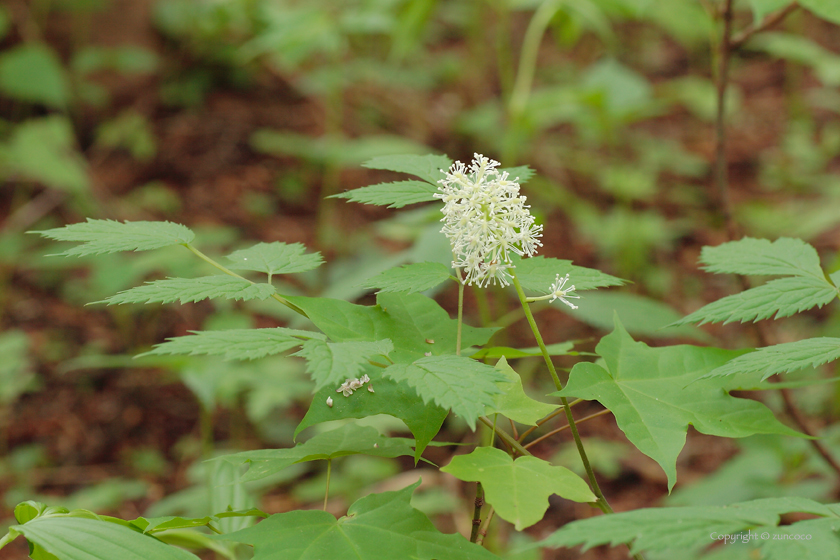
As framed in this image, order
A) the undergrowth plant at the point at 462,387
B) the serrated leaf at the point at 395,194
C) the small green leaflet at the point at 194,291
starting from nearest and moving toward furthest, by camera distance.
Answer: the undergrowth plant at the point at 462,387 → the small green leaflet at the point at 194,291 → the serrated leaf at the point at 395,194

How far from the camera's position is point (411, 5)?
115 inches

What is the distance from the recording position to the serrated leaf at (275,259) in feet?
2.94

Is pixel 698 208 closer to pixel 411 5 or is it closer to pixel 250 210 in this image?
pixel 411 5

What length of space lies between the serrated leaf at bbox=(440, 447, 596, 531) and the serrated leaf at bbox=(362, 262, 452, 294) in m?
0.23

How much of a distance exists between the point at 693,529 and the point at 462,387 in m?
0.26

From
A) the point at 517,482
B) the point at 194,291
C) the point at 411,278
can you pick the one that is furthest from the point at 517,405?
the point at 194,291

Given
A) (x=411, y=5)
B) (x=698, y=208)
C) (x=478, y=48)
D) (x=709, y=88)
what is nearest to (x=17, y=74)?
(x=411, y=5)

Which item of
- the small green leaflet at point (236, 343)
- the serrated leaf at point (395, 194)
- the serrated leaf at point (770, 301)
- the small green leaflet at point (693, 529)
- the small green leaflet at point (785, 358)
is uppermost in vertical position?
the serrated leaf at point (395, 194)

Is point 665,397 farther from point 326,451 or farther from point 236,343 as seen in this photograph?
point 236,343

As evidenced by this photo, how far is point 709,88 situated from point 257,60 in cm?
388

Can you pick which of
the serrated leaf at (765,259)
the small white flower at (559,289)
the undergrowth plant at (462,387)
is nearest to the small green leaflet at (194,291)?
the undergrowth plant at (462,387)

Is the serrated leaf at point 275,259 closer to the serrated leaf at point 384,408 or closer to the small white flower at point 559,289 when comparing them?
the serrated leaf at point 384,408

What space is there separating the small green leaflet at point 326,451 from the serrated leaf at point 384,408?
5 cm

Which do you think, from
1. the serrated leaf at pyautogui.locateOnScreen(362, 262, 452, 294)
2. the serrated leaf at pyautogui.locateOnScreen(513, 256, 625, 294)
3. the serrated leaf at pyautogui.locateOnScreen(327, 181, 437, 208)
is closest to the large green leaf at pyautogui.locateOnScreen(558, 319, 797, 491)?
the serrated leaf at pyautogui.locateOnScreen(513, 256, 625, 294)
